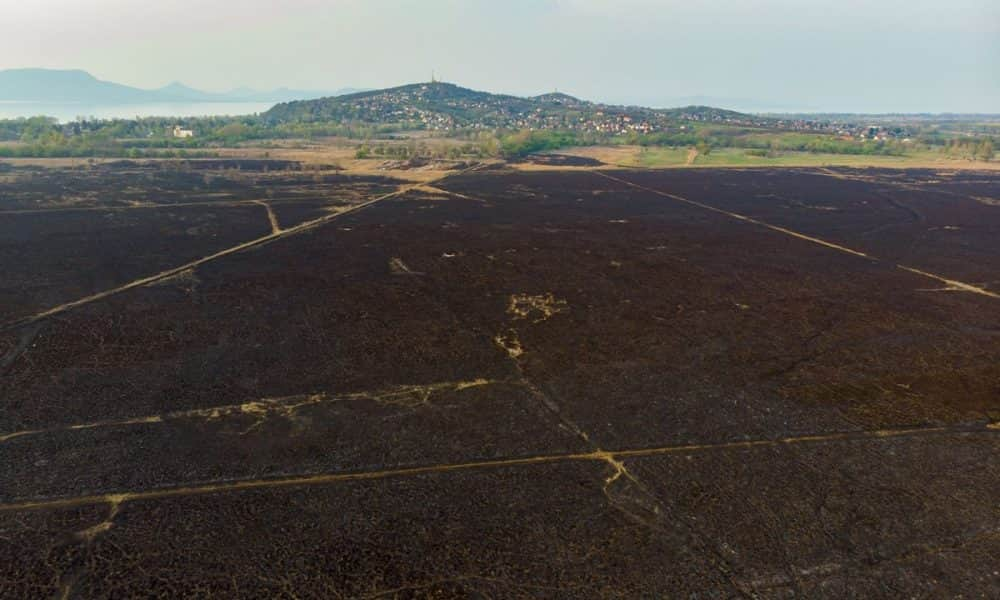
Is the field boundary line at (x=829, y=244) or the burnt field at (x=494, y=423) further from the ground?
the field boundary line at (x=829, y=244)

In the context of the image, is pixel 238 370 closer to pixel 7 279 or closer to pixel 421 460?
pixel 421 460

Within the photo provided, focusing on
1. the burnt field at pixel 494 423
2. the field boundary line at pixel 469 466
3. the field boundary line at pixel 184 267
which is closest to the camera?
the burnt field at pixel 494 423

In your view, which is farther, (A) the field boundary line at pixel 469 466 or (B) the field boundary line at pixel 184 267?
(B) the field boundary line at pixel 184 267

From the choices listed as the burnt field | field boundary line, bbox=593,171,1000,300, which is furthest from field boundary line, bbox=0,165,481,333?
field boundary line, bbox=593,171,1000,300

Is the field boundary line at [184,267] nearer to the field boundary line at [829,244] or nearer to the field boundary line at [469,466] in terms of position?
the field boundary line at [469,466]

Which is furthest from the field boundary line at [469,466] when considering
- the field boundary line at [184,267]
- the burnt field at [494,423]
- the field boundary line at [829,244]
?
the field boundary line at [829,244]

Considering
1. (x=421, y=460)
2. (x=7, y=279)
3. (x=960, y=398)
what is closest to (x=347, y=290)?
(x=421, y=460)

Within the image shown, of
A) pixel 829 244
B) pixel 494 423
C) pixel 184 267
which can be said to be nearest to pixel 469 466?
pixel 494 423

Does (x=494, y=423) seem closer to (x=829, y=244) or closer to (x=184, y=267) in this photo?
(x=184, y=267)

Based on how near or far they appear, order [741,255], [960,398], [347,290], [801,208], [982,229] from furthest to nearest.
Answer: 1. [801,208]
2. [982,229]
3. [741,255]
4. [347,290]
5. [960,398]
